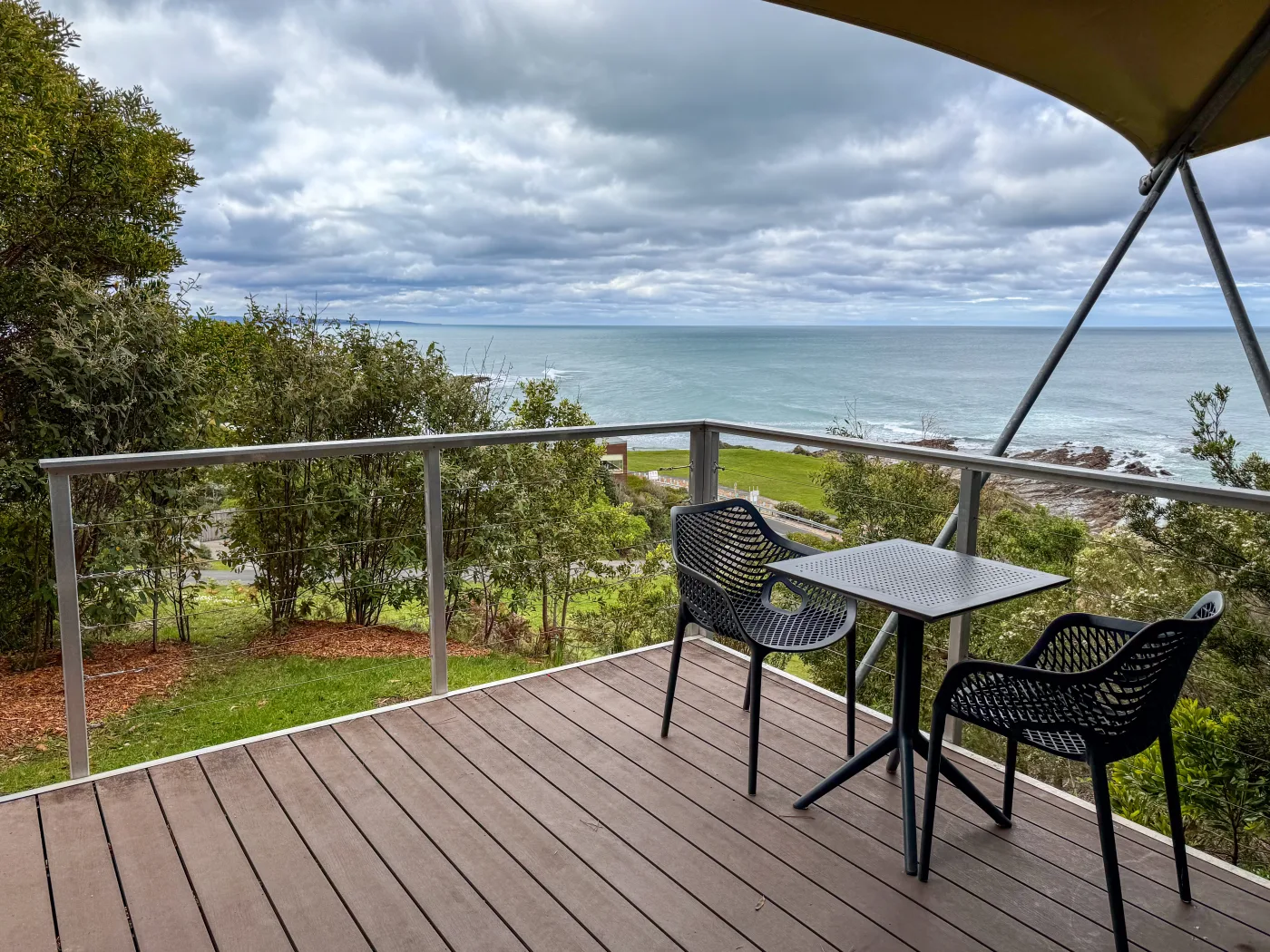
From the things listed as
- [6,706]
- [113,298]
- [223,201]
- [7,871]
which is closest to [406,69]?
[223,201]

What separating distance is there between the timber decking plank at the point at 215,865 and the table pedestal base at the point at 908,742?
1.48 m

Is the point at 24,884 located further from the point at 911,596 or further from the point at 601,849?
the point at 911,596

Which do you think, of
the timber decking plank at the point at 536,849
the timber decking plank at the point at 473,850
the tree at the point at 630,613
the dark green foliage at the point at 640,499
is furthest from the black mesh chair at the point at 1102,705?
the tree at the point at 630,613

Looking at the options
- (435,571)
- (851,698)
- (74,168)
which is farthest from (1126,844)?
(74,168)

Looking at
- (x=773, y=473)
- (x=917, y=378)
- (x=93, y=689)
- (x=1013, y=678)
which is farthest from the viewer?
(x=917, y=378)

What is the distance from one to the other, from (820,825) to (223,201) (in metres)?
15.2

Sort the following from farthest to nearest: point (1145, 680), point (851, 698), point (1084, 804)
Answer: point (851, 698), point (1084, 804), point (1145, 680)

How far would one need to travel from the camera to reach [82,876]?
212cm

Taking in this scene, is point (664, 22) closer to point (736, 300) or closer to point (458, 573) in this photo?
point (458, 573)

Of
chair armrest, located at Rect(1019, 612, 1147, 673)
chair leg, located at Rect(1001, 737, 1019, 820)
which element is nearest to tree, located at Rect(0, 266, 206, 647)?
chair leg, located at Rect(1001, 737, 1019, 820)

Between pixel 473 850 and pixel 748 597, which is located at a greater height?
pixel 748 597

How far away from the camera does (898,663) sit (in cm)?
239

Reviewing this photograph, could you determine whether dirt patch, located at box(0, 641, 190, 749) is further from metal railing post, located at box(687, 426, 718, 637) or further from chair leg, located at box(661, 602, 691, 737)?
chair leg, located at box(661, 602, 691, 737)

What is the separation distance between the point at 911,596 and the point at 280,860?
5.98 ft
